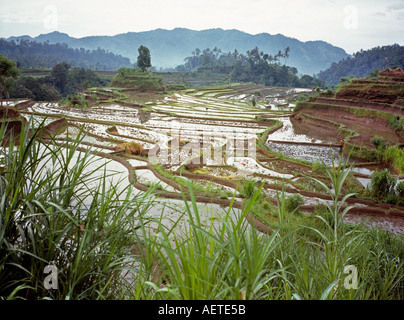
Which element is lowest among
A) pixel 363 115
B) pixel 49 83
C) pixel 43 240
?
pixel 43 240

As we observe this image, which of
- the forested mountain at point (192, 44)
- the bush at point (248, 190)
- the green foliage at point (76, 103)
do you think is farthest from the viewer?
the forested mountain at point (192, 44)

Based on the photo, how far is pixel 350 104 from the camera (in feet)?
57.4

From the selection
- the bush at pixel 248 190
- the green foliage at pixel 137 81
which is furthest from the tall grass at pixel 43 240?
the green foliage at pixel 137 81

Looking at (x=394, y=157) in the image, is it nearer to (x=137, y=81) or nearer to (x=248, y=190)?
(x=248, y=190)

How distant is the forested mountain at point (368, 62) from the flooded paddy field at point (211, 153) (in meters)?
27.5

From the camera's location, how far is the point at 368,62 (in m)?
50.1

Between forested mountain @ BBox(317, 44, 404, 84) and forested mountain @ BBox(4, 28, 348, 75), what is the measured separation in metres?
55.2

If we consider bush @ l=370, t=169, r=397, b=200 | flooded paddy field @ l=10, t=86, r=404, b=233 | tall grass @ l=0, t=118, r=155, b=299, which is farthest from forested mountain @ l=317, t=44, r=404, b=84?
tall grass @ l=0, t=118, r=155, b=299

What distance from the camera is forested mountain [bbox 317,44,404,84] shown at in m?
37.9

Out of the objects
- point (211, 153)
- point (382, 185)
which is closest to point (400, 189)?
point (382, 185)

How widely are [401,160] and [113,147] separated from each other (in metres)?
10.2

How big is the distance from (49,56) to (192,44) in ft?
442

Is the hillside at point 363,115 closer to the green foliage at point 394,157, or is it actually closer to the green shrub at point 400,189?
the green foliage at point 394,157

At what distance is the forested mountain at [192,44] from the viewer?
115 m
